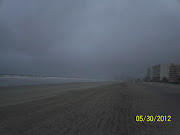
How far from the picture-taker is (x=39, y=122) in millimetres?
5363

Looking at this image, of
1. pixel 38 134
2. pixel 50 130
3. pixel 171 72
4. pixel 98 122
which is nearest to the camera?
pixel 38 134

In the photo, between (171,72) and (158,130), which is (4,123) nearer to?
(158,130)

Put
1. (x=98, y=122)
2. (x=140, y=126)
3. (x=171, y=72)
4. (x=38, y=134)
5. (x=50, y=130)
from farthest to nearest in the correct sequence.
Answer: (x=171, y=72)
(x=98, y=122)
(x=140, y=126)
(x=50, y=130)
(x=38, y=134)

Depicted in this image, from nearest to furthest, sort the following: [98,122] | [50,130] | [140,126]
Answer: [50,130]
[140,126]
[98,122]

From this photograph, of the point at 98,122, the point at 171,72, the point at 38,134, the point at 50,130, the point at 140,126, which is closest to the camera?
the point at 38,134

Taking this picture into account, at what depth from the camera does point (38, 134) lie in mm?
4238

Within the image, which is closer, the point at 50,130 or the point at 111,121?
the point at 50,130

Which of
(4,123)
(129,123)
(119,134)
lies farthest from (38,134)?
(129,123)

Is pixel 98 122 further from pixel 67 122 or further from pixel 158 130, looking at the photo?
pixel 158 130

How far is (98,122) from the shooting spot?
546cm

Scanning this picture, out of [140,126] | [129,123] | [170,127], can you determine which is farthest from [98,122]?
[170,127]

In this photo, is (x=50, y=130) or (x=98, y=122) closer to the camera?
(x=50, y=130)

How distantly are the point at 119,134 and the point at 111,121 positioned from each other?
1.30 metres

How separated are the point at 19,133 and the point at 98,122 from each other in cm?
344
